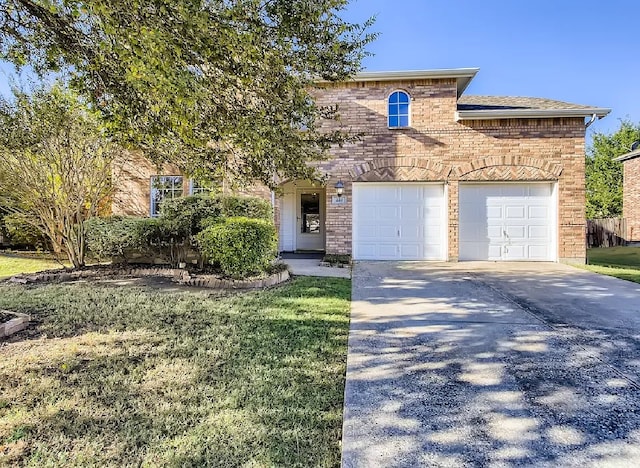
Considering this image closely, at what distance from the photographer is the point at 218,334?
4.26 meters

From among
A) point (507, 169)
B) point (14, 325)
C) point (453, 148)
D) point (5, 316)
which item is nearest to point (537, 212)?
point (507, 169)

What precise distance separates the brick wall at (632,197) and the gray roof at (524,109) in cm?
986

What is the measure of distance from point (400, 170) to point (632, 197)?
49.4 feet

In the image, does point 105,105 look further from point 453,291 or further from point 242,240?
point 453,291

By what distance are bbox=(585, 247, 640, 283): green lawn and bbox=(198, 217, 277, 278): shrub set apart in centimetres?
791

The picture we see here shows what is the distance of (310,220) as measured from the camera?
1494cm

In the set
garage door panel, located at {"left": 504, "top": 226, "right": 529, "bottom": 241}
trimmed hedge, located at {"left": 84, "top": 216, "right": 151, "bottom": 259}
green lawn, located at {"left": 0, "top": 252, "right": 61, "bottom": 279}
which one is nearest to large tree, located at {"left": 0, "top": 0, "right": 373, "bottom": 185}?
trimmed hedge, located at {"left": 84, "top": 216, "right": 151, "bottom": 259}

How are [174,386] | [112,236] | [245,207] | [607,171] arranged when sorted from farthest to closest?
1. [607,171]
2. [245,207]
3. [112,236]
4. [174,386]

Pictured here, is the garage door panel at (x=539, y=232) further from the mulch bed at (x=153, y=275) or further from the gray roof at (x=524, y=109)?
the mulch bed at (x=153, y=275)

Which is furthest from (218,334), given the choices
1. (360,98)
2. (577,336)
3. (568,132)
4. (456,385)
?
(568,132)

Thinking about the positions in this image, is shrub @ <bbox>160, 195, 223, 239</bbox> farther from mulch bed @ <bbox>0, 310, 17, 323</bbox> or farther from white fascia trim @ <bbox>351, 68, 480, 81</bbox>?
white fascia trim @ <bbox>351, 68, 480, 81</bbox>

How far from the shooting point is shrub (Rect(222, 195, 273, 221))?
30.8ft

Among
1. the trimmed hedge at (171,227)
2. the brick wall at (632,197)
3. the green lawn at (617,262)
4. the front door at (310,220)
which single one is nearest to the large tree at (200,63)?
the trimmed hedge at (171,227)

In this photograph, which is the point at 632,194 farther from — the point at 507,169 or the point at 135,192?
the point at 135,192
